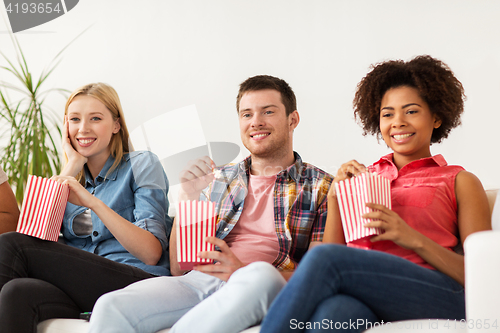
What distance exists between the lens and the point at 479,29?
2.07m

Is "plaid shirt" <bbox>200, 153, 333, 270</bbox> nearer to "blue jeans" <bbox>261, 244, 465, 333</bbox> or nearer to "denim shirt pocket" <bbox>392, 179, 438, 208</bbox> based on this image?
"denim shirt pocket" <bbox>392, 179, 438, 208</bbox>

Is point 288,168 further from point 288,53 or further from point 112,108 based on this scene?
point 288,53

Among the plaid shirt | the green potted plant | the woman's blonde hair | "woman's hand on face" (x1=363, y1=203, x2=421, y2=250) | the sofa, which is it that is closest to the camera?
the sofa

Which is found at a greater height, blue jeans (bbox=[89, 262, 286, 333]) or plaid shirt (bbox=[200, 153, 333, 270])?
plaid shirt (bbox=[200, 153, 333, 270])

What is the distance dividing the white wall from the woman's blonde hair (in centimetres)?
56

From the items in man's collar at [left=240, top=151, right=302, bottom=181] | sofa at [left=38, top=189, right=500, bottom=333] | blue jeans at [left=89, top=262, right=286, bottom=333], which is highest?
man's collar at [left=240, top=151, right=302, bottom=181]

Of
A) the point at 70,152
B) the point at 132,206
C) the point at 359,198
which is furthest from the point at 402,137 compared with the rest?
the point at 70,152

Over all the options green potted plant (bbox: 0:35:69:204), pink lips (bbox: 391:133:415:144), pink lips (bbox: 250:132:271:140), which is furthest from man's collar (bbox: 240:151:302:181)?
green potted plant (bbox: 0:35:69:204)

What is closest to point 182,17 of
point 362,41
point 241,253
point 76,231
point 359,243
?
point 362,41

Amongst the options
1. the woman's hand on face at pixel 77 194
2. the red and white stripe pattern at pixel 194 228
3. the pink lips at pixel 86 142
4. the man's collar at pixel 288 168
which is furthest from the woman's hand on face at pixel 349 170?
the pink lips at pixel 86 142

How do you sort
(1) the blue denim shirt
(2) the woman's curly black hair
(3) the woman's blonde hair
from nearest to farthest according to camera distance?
(2) the woman's curly black hair → (1) the blue denim shirt → (3) the woman's blonde hair

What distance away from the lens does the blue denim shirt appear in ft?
5.46

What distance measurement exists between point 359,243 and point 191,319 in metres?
0.49

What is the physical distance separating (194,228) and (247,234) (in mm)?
391
